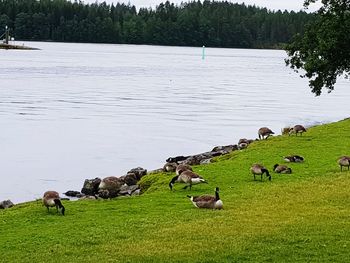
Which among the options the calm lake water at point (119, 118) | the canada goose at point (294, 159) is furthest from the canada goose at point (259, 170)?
the calm lake water at point (119, 118)

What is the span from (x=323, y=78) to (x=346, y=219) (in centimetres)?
2211

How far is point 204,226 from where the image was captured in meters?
16.7

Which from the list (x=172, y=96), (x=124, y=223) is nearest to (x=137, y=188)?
(x=124, y=223)

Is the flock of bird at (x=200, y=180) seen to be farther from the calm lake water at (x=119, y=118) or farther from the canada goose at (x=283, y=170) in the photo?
the calm lake water at (x=119, y=118)

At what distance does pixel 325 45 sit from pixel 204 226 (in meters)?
20.4

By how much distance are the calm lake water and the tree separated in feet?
29.8

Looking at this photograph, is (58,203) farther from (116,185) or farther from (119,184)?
(119,184)

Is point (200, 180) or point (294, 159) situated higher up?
point (200, 180)

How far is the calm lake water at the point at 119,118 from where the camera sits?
3653 centimetres

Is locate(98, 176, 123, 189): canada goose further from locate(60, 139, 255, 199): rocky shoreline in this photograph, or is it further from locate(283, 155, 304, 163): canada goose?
locate(283, 155, 304, 163): canada goose

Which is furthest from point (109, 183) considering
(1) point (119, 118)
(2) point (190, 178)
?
(1) point (119, 118)

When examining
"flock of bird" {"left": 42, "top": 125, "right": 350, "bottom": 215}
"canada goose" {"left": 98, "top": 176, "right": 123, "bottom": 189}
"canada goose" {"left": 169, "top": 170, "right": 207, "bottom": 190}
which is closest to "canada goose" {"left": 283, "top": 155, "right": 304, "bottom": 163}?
"flock of bird" {"left": 42, "top": 125, "right": 350, "bottom": 215}

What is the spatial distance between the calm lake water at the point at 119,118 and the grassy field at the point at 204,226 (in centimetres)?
987

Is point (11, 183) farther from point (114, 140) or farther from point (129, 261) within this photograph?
point (129, 261)
